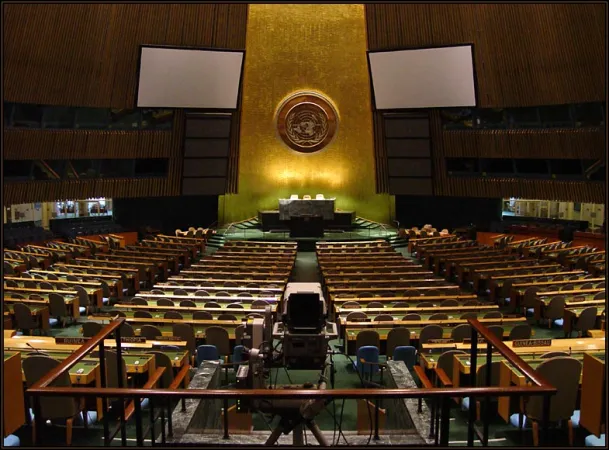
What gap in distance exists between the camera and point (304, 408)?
3.78 m

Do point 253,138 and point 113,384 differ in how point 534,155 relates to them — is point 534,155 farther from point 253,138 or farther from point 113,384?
point 113,384

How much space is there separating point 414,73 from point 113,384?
1908 cm

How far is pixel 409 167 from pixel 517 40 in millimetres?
6537

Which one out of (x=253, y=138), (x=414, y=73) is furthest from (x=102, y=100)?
(x=414, y=73)

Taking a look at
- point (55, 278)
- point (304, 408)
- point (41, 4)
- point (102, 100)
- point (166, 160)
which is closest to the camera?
point (304, 408)

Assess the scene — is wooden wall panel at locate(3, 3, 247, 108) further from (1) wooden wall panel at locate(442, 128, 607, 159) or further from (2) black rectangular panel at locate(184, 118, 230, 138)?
(1) wooden wall panel at locate(442, 128, 607, 159)

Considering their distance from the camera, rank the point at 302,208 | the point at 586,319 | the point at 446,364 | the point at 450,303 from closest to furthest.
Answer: the point at 446,364
the point at 586,319
the point at 450,303
the point at 302,208

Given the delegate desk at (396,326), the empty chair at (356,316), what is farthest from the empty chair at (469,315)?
the empty chair at (356,316)

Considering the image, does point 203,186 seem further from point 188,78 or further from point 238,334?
point 238,334

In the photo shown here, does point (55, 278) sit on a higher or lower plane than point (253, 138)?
lower

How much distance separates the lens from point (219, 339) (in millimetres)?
9180

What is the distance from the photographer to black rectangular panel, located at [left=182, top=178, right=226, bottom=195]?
24469 mm

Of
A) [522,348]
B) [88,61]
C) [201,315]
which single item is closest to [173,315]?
[201,315]

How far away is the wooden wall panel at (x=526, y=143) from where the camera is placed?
68.8 ft
